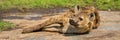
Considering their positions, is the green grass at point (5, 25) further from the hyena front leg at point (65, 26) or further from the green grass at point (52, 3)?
the green grass at point (52, 3)

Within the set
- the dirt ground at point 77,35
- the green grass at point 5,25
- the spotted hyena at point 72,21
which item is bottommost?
the dirt ground at point 77,35

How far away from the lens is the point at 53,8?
1051 cm

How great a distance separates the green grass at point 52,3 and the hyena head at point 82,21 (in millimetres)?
3789

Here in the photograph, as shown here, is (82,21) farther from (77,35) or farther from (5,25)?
(5,25)

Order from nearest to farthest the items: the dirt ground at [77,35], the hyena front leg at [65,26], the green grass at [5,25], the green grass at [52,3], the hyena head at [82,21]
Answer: the hyena head at [82,21] < the dirt ground at [77,35] < the hyena front leg at [65,26] < the green grass at [5,25] < the green grass at [52,3]

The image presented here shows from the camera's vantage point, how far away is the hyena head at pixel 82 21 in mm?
6348

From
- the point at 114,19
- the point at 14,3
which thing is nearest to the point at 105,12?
the point at 114,19

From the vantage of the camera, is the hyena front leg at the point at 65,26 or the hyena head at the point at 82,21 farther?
the hyena front leg at the point at 65,26

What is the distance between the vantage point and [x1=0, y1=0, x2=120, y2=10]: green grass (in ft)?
34.7

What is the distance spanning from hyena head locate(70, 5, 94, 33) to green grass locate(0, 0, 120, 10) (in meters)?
3.79

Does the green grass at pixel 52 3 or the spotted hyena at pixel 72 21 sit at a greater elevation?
the spotted hyena at pixel 72 21

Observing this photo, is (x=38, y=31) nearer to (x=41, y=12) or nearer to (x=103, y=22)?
(x=103, y=22)

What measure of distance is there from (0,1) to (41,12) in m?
1.86

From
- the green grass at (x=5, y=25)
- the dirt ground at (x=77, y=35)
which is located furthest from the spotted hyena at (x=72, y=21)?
the green grass at (x=5, y=25)
